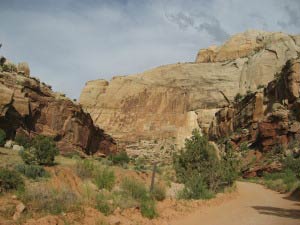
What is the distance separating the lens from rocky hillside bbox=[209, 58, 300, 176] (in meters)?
38.6

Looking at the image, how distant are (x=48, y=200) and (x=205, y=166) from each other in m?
11.5

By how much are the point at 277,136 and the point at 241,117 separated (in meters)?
14.7

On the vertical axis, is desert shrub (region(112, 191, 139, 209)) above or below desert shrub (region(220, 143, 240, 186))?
below

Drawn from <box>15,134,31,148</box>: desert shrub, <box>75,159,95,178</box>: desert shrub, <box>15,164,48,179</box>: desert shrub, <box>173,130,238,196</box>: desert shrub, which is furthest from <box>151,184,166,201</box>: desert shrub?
<box>15,134,31,148</box>: desert shrub

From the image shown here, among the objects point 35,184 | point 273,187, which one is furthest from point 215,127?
point 35,184

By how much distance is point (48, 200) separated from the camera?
966 centimetres

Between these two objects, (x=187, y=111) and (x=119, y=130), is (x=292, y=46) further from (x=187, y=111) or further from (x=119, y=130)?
(x=119, y=130)

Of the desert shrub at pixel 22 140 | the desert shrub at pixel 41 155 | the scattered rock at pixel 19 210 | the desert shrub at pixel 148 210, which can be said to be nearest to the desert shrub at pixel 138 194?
the desert shrub at pixel 148 210

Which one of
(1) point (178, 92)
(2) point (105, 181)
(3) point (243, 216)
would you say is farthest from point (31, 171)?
(1) point (178, 92)

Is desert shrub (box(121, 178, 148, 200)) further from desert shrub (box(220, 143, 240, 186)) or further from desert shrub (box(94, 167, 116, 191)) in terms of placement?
desert shrub (box(220, 143, 240, 186))

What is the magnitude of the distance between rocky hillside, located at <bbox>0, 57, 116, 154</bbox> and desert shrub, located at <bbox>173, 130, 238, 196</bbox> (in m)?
14.8

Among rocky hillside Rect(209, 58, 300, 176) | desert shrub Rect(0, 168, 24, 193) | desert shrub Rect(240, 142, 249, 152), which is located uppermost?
rocky hillside Rect(209, 58, 300, 176)

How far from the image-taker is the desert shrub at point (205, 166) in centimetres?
1891

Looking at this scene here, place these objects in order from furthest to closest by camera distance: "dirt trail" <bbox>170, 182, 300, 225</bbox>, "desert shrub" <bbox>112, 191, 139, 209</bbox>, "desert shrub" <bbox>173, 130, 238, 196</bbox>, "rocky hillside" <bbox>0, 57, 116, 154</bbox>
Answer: "rocky hillside" <bbox>0, 57, 116, 154</bbox>
"desert shrub" <bbox>173, 130, 238, 196</bbox>
"desert shrub" <bbox>112, 191, 139, 209</bbox>
"dirt trail" <bbox>170, 182, 300, 225</bbox>
